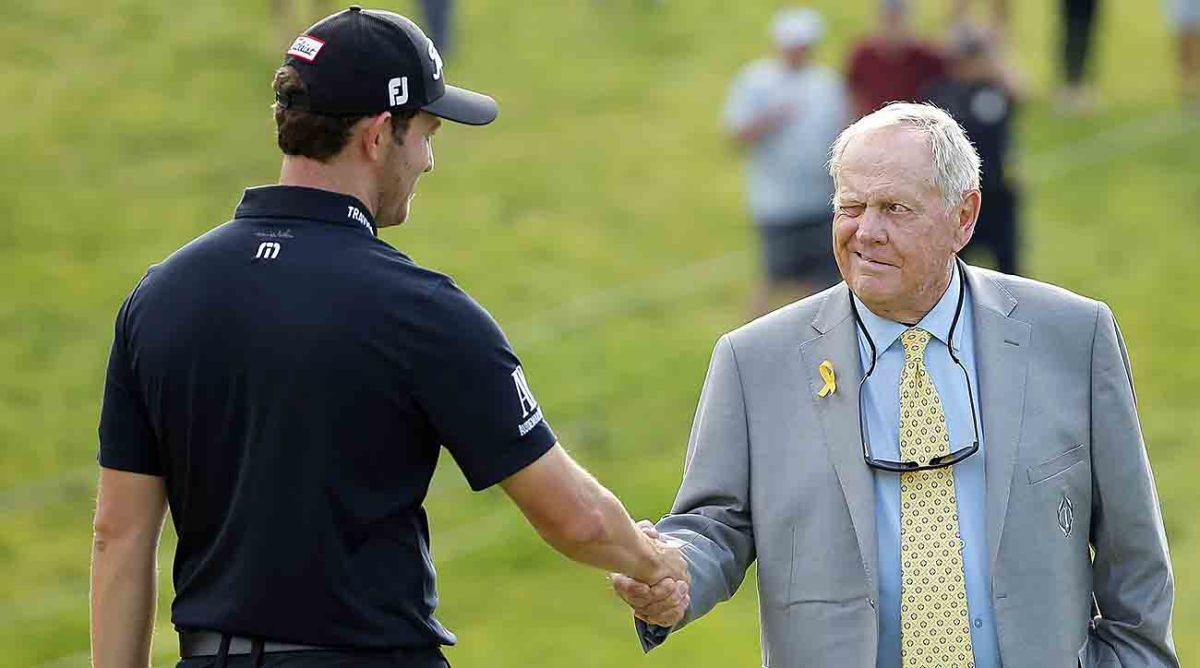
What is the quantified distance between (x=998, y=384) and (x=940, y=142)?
48cm

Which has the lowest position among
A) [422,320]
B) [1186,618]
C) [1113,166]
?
[1186,618]

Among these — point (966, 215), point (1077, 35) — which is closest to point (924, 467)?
point (966, 215)

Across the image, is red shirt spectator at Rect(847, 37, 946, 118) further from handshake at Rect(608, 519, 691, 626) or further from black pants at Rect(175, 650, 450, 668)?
black pants at Rect(175, 650, 450, 668)

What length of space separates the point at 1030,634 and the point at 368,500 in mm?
1272

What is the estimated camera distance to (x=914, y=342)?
390 centimetres

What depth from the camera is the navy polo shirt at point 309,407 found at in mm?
3307

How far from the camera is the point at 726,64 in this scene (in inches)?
620

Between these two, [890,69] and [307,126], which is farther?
[890,69]

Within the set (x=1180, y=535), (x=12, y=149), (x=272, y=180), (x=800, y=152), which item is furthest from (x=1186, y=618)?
(x=12, y=149)

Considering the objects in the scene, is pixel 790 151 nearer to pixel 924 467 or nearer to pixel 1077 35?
pixel 1077 35

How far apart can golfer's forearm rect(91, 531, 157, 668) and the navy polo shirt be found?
0.14 meters

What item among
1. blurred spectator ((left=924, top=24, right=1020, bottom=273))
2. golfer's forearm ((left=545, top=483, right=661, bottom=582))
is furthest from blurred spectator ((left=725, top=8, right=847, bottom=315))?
golfer's forearm ((left=545, top=483, right=661, bottom=582))

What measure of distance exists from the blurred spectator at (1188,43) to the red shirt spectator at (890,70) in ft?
12.7

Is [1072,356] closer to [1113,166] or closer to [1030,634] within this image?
[1030,634]
